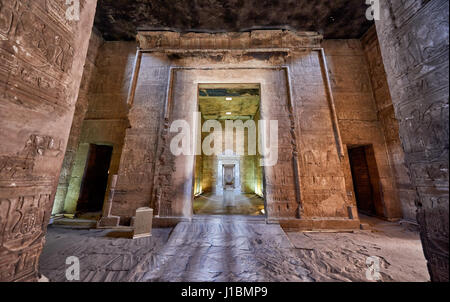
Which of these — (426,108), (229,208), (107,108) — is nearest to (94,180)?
(107,108)

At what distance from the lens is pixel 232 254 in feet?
9.12

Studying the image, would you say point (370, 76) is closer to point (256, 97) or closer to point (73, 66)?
point (256, 97)

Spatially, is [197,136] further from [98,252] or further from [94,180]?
[94,180]

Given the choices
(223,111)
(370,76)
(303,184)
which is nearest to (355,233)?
(303,184)

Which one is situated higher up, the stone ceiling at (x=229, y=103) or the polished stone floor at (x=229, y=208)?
the stone ceiling at (x=229, y=103)

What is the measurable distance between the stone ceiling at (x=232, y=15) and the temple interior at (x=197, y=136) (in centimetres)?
5

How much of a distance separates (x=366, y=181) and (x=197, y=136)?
673cm

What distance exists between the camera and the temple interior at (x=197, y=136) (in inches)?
62.9

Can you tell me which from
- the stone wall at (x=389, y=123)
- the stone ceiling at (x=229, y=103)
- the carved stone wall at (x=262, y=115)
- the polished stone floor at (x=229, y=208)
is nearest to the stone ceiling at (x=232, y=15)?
the carved stone wall at (x=262, y=115)

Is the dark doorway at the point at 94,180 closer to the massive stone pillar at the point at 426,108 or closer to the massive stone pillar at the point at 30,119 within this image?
the massive stone pillar at the point at 30,119

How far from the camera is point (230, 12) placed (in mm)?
5148

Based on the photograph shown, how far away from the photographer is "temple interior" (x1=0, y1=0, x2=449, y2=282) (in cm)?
160

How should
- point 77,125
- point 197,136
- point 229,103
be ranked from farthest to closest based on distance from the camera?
point 229,103 → point 77,125 → point 197,136

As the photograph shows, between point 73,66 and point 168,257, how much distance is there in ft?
10.8
